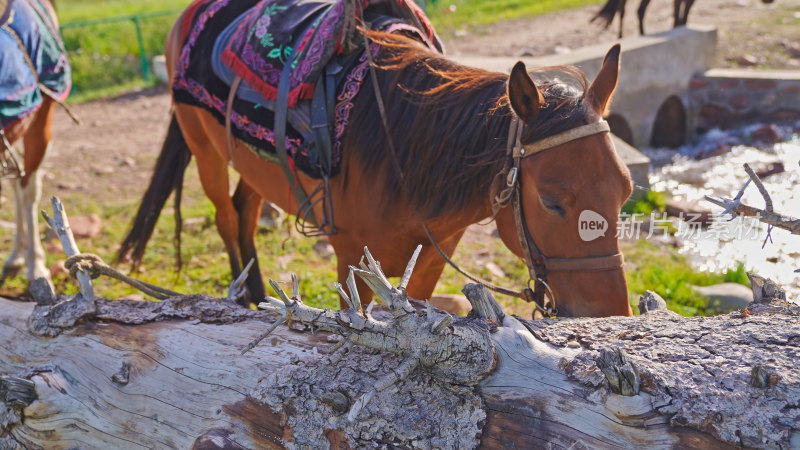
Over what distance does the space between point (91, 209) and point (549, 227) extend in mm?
4747

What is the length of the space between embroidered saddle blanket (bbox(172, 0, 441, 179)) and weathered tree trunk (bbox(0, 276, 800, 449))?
95cm

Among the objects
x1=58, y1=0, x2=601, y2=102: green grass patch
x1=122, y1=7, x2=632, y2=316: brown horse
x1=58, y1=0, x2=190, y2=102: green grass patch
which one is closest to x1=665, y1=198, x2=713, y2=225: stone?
x1=122, y1=7, x2=632, y2=316: brown horse

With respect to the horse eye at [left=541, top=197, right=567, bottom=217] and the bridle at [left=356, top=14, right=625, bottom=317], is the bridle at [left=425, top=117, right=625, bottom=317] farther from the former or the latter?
the horse eye at [left=541, top=197, right=567, bottom=217]

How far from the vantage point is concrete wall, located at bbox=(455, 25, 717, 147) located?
6711 mm

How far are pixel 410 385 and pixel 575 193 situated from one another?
2.78 ft

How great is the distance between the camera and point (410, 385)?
1.62 metres

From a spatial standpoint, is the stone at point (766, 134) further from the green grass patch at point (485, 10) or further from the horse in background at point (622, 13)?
the green grass patch at point (485, 10)

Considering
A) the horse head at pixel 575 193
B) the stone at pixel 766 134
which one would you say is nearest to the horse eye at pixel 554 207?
the horse head at pixel 575 193

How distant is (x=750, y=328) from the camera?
1.64m

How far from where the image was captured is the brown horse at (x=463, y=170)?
2.11m

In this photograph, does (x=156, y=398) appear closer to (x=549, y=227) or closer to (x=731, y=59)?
(x=549, y=227)

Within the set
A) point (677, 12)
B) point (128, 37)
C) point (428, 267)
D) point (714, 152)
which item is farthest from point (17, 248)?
point (128, 37)

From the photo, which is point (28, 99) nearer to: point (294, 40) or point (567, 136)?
point (294, 40)

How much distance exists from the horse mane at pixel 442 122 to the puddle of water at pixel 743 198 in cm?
150
